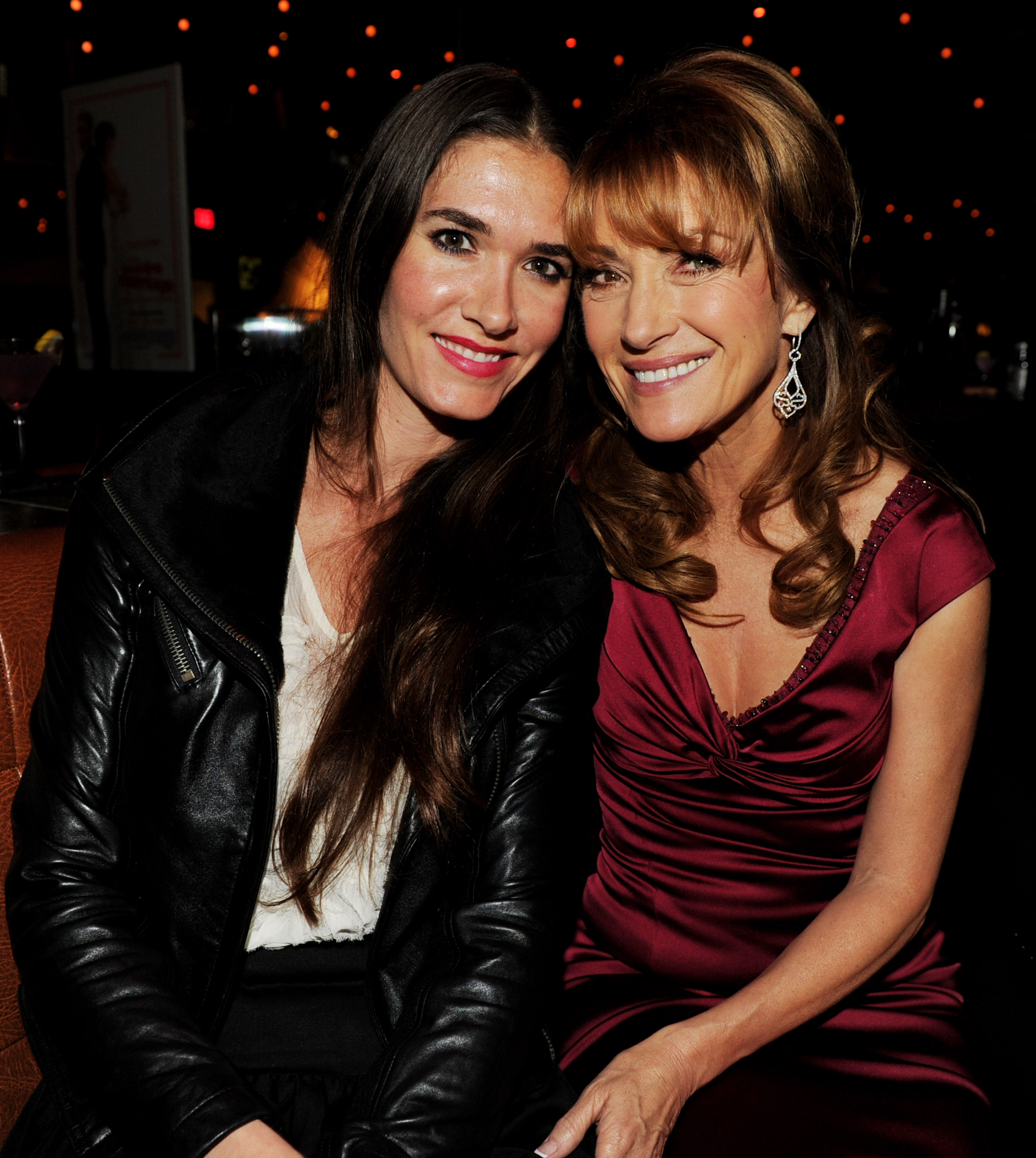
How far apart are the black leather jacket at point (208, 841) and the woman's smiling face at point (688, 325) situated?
13.0 inches

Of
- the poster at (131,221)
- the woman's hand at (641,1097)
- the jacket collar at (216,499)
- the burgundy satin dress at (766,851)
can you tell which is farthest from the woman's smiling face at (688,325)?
the poster at (131,221)

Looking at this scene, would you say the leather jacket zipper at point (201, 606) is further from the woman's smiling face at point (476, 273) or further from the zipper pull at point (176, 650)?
the woman's smiling face at point (476, 273)

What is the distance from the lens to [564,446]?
74.5 inches

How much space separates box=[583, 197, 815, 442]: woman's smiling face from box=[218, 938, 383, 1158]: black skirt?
0.95 m

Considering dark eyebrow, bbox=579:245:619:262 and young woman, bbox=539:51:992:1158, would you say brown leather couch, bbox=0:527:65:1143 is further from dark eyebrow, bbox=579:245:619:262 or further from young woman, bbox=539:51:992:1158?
dark eyebrow, bbox=579:245:619:262

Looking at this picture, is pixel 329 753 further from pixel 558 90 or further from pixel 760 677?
pixel 558 90

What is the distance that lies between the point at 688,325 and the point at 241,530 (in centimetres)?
74

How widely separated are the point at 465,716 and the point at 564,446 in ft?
2.15

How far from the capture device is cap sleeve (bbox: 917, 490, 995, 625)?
58.6 inches

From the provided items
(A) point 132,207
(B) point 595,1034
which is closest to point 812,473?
(B) point 595,1034

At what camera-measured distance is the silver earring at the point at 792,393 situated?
1.65m

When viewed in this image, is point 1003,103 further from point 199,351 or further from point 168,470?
point 168,470

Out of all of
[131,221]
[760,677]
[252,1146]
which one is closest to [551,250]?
[760,677]

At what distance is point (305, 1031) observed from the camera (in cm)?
143
